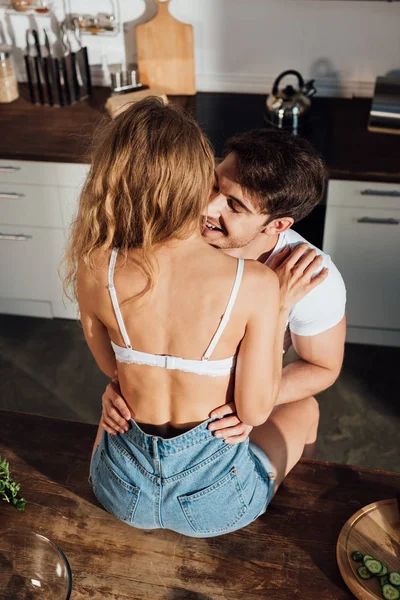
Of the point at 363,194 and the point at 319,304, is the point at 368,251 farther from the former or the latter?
the point at 319,304

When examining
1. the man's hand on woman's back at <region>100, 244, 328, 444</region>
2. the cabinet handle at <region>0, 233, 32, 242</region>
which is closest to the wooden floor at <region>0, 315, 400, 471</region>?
the cabinet handle at <region>0, 233, 32, 242</region>

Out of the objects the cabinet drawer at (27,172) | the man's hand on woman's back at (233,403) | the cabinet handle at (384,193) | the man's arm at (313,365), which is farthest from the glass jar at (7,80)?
the man's arm at (313,365)

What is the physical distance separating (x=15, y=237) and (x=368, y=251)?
5.17 ft

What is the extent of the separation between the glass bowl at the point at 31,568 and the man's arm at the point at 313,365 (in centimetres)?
75

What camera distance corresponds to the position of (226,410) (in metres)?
1.55

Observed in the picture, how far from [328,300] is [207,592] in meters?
0.79

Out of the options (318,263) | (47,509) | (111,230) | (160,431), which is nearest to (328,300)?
(318,263)

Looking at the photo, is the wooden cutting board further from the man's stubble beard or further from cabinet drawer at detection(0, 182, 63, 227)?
cabinet drawer at detection(0, 182, 63, 227)

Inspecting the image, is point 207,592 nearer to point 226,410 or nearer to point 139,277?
point 226,410

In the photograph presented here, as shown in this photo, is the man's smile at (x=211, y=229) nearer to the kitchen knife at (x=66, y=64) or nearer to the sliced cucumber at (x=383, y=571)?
the sliced cucumber at (x=383, y=571)

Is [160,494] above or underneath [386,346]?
above

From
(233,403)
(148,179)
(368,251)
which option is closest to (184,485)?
(233,403)

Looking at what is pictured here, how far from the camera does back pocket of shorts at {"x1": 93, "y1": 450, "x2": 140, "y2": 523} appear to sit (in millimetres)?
1537

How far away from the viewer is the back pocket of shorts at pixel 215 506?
4.99 feet
